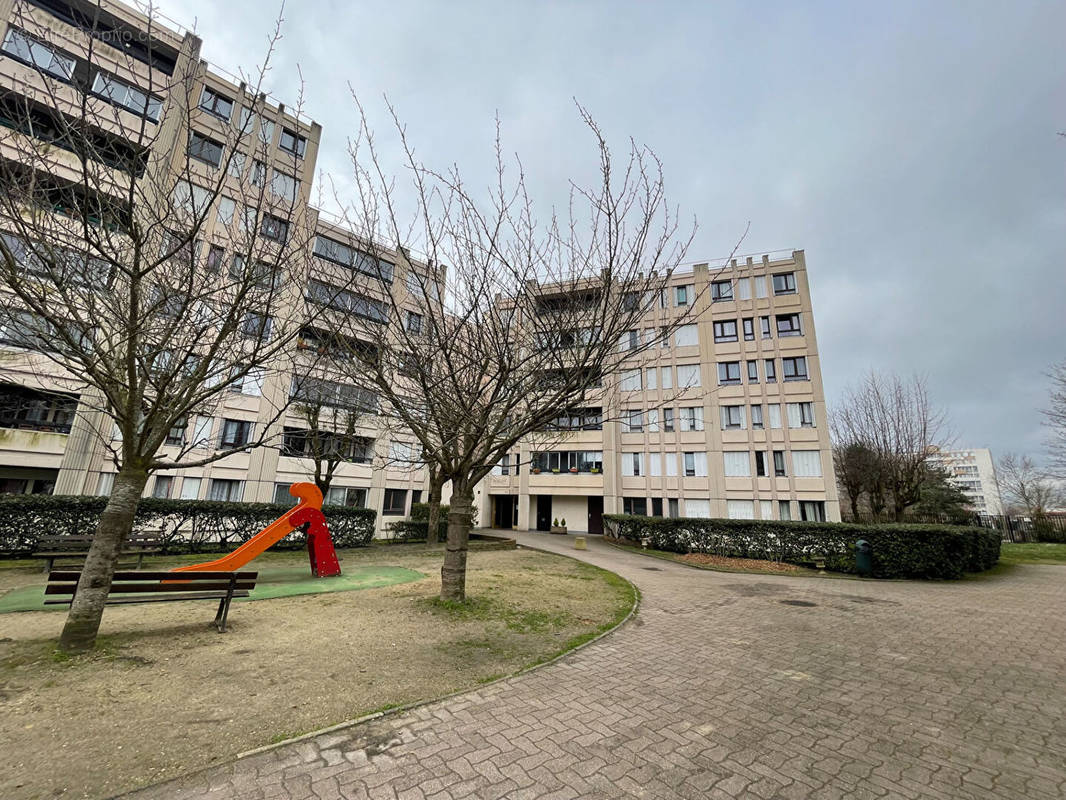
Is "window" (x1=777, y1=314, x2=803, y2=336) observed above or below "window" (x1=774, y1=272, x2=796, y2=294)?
below

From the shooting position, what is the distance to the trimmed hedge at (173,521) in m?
12.0

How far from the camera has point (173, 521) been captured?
14.3m

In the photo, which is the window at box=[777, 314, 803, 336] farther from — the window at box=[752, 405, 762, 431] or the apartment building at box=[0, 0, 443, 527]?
the apartment building at box=[0, 0, 443, 527]

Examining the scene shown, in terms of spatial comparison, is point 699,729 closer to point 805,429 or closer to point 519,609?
point 519,609

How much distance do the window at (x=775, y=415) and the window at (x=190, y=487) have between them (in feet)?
107

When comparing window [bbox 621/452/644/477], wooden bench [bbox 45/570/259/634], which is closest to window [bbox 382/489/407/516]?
window [bbox 621/452/644/477]

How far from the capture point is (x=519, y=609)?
8.44 meters

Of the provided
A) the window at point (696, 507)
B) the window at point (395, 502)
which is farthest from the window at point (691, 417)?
the window at point (395, 502)

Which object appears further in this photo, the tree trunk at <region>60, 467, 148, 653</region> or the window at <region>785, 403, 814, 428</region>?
the window at <region>785, 403, 814, 428</region>

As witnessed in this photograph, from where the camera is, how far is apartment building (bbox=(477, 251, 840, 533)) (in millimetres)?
27531

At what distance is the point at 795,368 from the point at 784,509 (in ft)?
29.8

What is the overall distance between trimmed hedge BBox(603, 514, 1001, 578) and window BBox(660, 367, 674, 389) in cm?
1178

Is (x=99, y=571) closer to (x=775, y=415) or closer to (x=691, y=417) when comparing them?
(x=691, y=417)

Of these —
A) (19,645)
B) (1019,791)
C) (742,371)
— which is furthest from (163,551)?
(742,371)
